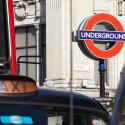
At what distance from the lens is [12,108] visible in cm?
577

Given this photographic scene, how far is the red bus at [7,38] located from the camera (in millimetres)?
10023

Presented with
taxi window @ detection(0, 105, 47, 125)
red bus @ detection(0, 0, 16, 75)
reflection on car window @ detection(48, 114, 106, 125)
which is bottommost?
reflection on car window @ detection(48, 114, 106, 125)

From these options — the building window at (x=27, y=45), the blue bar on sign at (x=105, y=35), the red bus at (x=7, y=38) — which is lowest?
the building window at (x=27, y=45)

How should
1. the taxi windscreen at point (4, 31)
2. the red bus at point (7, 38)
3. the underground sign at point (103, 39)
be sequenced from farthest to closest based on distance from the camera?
the underground sign at point (103, 39), the taxi windscreen at point (4, 31), the red bus at point (7, 38)

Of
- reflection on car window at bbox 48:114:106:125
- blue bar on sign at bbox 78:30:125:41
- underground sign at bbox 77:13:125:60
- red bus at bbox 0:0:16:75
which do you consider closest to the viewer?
reflection on car window at bbox 48:114:106:125

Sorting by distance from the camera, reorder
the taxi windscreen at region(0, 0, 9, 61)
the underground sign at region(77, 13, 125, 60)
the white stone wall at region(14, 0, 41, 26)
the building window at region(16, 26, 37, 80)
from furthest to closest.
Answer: the white stone wall at region(14, 0, 41, 26)
the building window at region(16, 26, 37, 80)
the underground sign at region(77, 13, 125, 60)
the taxi windscreen at region(0, 0, 9, 61)

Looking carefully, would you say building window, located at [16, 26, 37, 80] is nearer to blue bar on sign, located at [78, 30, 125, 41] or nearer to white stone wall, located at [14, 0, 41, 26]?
white stone wall, located at [14, 0, 41, 26]

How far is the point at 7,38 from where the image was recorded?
10539 millimetres

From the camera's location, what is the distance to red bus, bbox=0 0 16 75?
395 inches

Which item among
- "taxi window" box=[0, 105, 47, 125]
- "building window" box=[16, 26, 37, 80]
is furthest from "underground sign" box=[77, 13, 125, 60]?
"taxi window" box=[0, 105, 47, 125]

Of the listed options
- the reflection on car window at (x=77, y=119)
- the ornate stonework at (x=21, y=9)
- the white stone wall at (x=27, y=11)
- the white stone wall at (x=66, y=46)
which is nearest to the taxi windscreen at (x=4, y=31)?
the reflection on car window at (x=77, y=119)

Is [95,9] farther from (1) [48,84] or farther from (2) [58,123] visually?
(2) [58,123]

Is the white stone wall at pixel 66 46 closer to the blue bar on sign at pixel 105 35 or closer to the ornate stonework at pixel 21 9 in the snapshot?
the ornate stonework at pixel 21 9

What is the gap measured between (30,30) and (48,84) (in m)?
4.36
